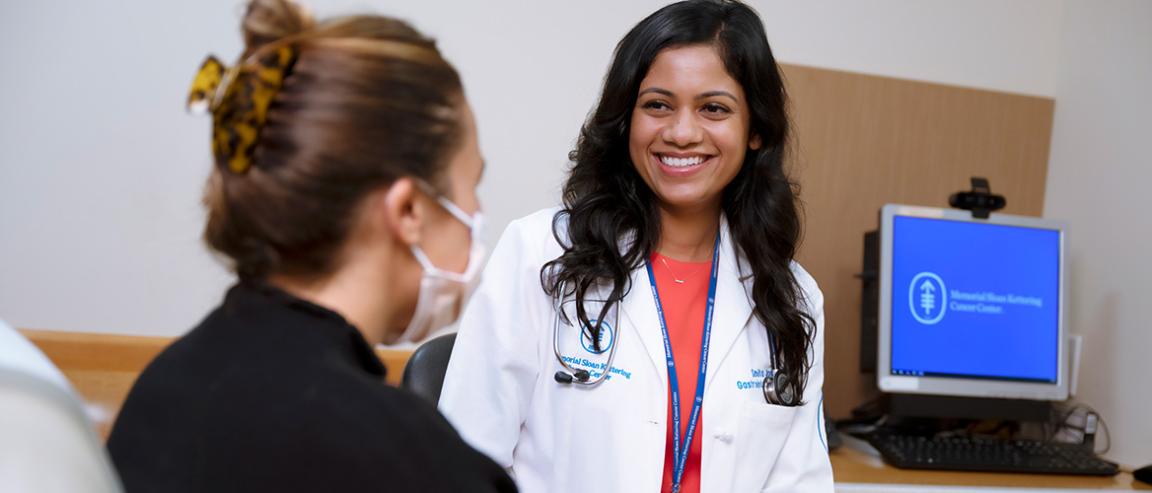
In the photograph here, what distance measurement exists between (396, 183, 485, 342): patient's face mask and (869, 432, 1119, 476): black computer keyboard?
58.3 inches

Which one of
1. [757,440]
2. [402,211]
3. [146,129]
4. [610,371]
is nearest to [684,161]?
[610,371]

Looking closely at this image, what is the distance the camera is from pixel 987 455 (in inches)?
86.8

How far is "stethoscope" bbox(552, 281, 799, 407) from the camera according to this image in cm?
153

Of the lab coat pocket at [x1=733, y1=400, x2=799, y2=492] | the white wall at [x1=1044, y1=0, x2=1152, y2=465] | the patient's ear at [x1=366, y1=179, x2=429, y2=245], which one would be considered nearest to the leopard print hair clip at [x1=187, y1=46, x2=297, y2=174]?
the patient's ear at [x1=366, y1=179, x2=429, y2=245]

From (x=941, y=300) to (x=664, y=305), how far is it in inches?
40.7

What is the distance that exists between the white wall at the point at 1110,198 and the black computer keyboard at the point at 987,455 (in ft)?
0.73

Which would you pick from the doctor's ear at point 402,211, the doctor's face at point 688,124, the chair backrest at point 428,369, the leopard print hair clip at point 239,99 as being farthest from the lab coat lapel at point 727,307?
the leopard print hair clip at point 239,99

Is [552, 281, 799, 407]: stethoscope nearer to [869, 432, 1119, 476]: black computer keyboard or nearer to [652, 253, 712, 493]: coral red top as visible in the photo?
[652, 253, 712, 493]: coral red top

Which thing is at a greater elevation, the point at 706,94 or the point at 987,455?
the point at 706,94

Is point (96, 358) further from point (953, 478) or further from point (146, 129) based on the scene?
point (953, 478)

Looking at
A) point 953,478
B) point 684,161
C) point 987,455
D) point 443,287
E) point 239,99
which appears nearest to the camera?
point 239,99

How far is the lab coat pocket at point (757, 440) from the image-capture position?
1560 mm

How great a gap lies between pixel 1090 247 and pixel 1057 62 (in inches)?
22.3

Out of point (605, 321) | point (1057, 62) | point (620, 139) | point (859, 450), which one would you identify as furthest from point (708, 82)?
point (1057, 62)
